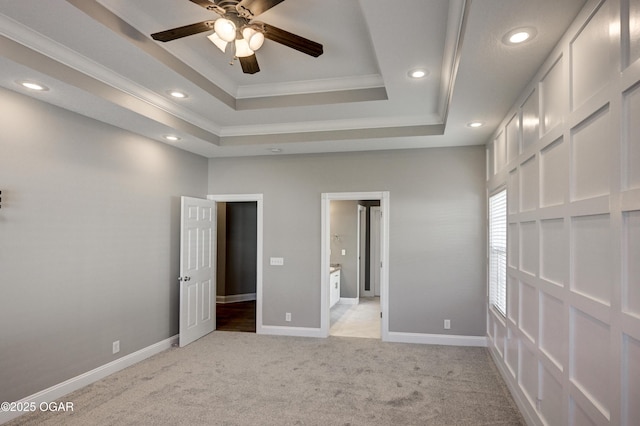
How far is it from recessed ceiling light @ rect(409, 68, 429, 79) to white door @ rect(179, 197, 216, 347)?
3148 mm

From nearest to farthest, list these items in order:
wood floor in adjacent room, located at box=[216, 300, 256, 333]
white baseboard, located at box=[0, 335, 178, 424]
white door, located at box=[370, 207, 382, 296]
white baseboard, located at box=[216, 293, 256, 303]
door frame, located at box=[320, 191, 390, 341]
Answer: white baseboard, located at box=[0, 335, 178, 424] < door frame, located at box=[320, 191, 390, 341] < wood floor in adjacent room, located at box=[216, 300, 256, 333] < white baseboard, located at box=[216, 293, 256, 303] < white door, located at box=[370, 207, 382, 296]

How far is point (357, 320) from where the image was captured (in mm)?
6227

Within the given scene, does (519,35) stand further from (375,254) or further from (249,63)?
(375,254)

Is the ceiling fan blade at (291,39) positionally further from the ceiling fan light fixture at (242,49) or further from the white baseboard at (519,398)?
the white baseboard at (519,398)

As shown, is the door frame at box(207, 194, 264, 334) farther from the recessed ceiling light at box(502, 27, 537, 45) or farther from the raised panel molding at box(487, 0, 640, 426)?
the recessed ceiling light at box(502, 27, 537, 45)

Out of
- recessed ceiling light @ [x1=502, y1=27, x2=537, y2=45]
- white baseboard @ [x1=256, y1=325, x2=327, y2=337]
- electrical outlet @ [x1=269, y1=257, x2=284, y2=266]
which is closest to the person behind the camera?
recessed ceiling light @ [x1=502, y1=27, x2=537, y2=45]

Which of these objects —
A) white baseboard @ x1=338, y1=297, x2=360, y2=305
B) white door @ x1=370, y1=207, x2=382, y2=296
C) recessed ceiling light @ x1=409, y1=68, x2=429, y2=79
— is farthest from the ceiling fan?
white door @ x1=370, y1=207, x2=382, y2=296

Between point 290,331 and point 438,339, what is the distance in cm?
199

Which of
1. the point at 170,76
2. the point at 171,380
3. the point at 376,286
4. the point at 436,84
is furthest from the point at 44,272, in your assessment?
the point at 376,286

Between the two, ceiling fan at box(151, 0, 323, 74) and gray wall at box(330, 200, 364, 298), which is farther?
gray wall at box(330, 200, 364, 298)

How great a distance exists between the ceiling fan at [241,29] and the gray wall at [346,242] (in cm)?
532

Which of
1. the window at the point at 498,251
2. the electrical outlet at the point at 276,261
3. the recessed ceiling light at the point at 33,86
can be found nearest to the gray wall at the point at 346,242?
the electrical outlet at the point at 276,261

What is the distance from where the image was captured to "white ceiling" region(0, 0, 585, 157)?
224 centimetres

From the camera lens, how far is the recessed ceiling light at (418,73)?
10.0 feet
